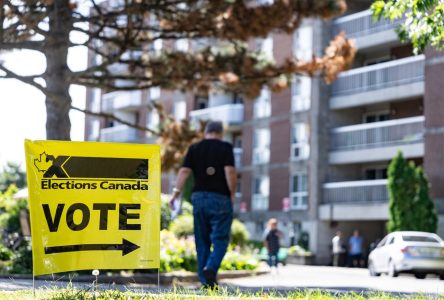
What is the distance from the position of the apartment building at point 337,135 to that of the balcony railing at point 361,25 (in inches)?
1.9

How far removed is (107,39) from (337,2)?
4.82 meters

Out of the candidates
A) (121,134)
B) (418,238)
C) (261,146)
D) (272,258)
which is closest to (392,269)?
(418,238)

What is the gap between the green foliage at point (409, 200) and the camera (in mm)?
33406

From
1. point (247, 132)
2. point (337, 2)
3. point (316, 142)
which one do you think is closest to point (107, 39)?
point (337, 2)

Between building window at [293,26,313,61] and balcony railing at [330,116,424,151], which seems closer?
balcony railing at [330,116,424,151]

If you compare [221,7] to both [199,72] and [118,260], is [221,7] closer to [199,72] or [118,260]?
[199,72]

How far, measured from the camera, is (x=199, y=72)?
19.0m

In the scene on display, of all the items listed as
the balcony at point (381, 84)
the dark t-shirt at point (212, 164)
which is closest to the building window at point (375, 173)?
the balcony at point (381, 84)

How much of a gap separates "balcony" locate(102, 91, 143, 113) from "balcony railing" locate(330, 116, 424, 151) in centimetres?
2017

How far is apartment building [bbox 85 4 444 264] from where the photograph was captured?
3784cm

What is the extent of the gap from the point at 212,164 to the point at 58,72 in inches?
292

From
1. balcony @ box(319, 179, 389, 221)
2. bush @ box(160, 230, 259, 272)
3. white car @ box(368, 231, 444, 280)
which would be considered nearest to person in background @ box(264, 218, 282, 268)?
white car @ box(368, 231, 444, 280)

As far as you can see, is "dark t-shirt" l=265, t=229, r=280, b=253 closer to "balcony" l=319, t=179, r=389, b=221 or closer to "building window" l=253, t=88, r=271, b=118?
"balcony" l=319, t=179, r=389, b=221

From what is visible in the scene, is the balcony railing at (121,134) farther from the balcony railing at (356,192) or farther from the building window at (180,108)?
the balcony railing at (356,192)
